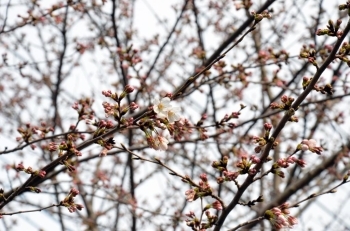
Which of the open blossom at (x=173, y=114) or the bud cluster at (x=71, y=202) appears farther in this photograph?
the bud cluster at (x=71, y=202)

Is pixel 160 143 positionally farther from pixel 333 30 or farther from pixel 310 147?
pixel 333 30

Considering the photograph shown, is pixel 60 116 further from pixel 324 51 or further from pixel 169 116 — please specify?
pixel 169 116

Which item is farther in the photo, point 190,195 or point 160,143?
point 160,143

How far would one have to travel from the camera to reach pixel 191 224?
2.24 m

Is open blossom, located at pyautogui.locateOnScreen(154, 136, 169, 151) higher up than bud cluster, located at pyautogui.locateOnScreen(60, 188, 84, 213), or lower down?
higher up

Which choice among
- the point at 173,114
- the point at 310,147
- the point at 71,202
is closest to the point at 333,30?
the point at 310,147

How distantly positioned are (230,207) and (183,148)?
4.55m

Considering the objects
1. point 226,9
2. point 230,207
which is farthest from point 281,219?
point 226,9

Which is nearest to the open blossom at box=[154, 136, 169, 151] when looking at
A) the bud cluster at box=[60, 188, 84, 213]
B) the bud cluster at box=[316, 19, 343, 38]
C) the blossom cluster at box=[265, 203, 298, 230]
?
the bud cluster at box=[60, 188, 84, 213]

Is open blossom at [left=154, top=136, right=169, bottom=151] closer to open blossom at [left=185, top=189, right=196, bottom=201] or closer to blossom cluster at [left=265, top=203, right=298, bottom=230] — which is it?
open blossom at [left=185, top=189, right=196, bottom=201]

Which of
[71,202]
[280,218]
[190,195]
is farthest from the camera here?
[71,202]

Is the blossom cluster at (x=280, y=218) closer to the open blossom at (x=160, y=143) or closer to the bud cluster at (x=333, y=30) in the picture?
the open blossom at (x=160, y=143)

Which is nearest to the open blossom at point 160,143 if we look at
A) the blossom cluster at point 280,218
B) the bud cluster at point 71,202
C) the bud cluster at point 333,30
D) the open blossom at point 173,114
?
the open blossom at point 173,114

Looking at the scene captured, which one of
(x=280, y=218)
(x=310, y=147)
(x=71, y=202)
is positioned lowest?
(x=280, y=218)
